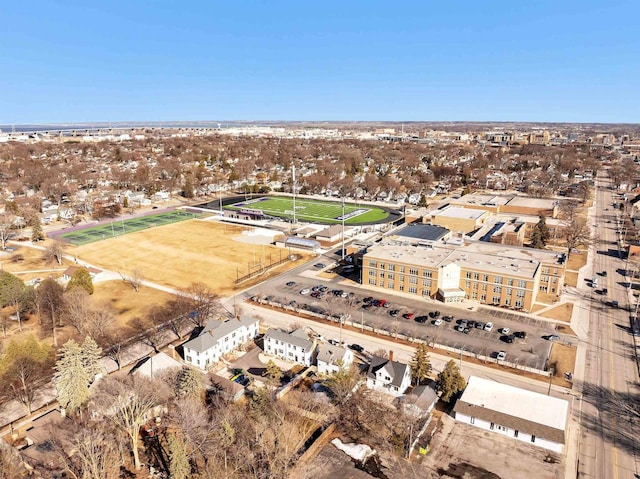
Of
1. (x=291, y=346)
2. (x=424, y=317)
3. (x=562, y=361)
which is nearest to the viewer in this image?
(x=562, y=361)

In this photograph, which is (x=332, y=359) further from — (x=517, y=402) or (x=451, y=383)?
(x=517, y=402)

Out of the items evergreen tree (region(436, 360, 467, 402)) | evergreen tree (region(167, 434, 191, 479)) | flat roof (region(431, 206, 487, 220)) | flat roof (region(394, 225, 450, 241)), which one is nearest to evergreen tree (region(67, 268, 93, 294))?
evergreen tree (region(167, 434, 191, 479))

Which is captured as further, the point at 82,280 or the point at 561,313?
the point at 82,280

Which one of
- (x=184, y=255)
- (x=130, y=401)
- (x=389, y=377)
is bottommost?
(x=184, y=255)

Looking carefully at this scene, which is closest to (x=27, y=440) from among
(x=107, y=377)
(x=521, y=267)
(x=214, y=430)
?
(x=107, y=377)

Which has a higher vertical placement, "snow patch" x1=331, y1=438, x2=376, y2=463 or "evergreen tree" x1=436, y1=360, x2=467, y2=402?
"evergreen tree" x1=436, y1=360, x2=467, y2=402

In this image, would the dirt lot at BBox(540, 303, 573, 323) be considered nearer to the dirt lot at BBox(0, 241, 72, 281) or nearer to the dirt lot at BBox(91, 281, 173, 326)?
the dirt lot at BBox(91, 281, 173, 326)

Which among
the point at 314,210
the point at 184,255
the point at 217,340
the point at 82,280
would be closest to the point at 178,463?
the point at 217,340

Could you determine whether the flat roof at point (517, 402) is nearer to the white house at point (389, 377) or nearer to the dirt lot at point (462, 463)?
the dirt lot at point (462, 463)
